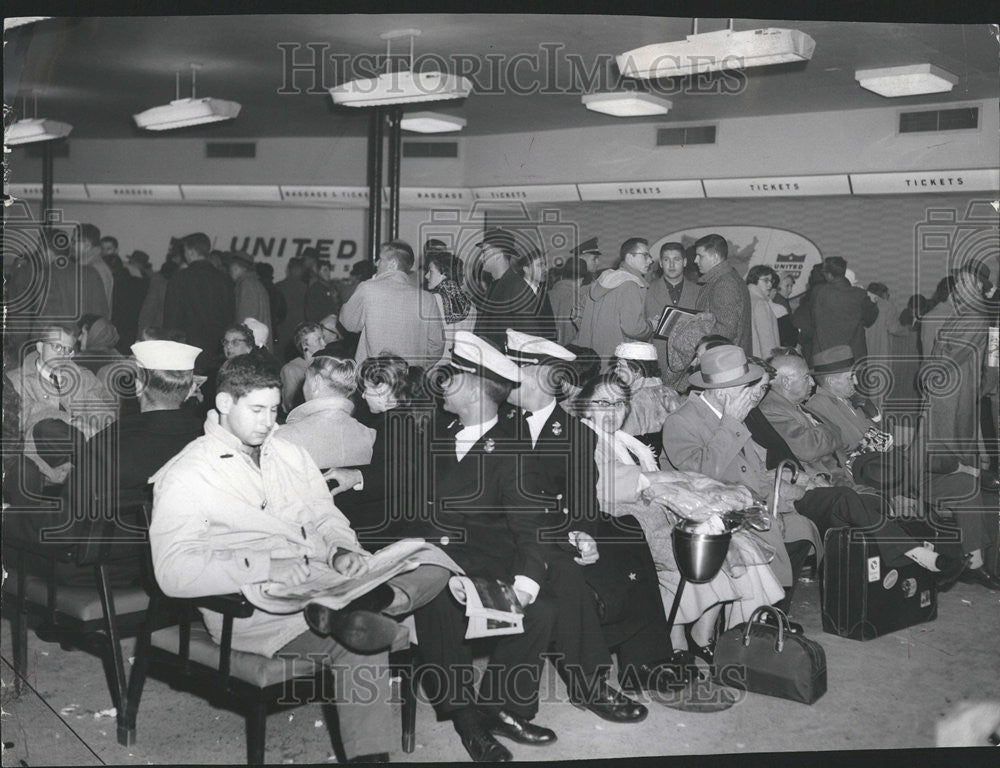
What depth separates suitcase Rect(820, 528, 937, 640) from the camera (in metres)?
4.23

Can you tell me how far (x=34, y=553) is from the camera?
3262mm

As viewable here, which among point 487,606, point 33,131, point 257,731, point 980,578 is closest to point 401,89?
point 33,131

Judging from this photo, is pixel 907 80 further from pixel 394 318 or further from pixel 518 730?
pixel 518 730

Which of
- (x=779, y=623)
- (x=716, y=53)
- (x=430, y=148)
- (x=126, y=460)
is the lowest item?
(x=779, y=623)

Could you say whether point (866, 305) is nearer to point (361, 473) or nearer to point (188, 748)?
point (361, 473)

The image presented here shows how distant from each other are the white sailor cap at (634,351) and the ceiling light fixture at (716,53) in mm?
1088

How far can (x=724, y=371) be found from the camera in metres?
3.79

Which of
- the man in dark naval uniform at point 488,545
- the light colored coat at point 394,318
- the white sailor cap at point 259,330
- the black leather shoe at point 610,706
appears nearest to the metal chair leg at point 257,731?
the man in dark naval uniform at point 488,545

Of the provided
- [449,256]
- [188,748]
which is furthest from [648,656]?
[449,256]

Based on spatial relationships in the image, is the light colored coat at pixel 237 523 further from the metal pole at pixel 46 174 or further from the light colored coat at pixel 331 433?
the metal pole at pixel 46 174

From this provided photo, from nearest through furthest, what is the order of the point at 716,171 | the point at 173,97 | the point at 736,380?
the point at 736,380, the point at 716,171, the point at 173,97

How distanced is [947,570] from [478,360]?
2.68 meters

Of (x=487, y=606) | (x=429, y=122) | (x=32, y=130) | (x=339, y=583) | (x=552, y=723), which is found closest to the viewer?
(x=339, y=583)

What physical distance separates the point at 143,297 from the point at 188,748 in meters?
3.30
